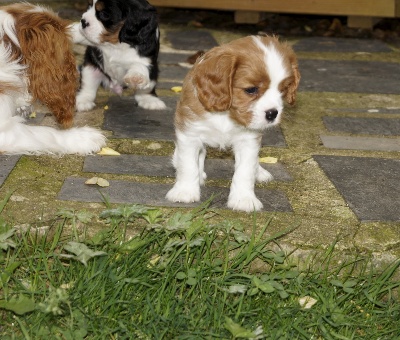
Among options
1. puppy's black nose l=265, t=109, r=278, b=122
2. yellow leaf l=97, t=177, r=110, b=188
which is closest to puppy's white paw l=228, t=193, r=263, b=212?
puppy's black nose l=265, t=109, r=278, b=122

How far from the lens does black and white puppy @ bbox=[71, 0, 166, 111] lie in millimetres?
5234

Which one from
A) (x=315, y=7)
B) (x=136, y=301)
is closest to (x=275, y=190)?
(x=136, y=301)

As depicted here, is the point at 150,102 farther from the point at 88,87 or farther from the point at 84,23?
the point at 84,23

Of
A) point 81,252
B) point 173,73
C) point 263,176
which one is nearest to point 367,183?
point 263,176

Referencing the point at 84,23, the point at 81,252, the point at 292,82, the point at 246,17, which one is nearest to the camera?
the point at 81,252

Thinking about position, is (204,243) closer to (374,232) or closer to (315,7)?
(374,232)

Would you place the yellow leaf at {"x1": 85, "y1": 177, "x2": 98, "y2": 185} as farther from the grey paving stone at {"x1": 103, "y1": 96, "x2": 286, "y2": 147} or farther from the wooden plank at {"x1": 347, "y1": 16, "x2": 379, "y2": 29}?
the wooden plank at {"x1": 347, "y1": 16, "x2": 379, "y2": 29}

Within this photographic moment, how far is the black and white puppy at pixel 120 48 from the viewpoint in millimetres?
5234

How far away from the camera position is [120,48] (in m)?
5.39

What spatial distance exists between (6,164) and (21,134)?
28cm

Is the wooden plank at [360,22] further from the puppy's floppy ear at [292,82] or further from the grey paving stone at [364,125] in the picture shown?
the puppy's floppy ear at [292,82]

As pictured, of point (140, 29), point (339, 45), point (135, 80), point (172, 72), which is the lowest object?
point (339, 45)

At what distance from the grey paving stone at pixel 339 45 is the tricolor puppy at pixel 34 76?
298 cm

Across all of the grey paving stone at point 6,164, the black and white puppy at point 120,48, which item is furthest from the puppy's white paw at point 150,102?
the grey paving stone at point 6,164
